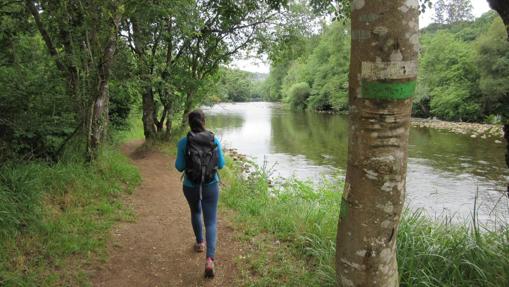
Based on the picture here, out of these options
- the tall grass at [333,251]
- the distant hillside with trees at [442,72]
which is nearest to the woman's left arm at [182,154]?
the tall grass at [333,251]

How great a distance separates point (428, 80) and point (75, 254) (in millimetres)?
38090

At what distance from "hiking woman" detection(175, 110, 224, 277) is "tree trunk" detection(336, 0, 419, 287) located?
178 centimetres

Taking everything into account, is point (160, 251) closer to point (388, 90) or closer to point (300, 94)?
point (388, 90)

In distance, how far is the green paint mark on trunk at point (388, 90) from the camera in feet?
5.50

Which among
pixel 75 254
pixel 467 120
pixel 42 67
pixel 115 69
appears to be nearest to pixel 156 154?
pixel 115 69

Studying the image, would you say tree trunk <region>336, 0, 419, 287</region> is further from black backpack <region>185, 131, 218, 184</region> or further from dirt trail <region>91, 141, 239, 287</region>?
dirt trail <region>91, 141, 239, 287</region>

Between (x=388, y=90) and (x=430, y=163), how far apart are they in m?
14.0

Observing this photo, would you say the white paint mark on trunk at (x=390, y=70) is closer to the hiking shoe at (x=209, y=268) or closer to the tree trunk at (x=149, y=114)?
the hiking shoe at (x=209, y=268)

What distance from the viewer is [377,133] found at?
1720mm

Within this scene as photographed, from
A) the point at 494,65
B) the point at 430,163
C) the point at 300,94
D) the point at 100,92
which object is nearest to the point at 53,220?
the point at 100,92

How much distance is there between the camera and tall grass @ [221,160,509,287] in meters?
2.84

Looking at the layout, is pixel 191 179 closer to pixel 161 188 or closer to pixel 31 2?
pixel 161 188

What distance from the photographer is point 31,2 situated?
5734 mm

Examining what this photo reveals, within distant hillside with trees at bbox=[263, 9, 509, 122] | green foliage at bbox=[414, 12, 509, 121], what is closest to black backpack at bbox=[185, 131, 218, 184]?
distant hillside with trees at bbox=[263, 9, 509, 122]
